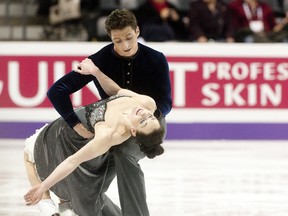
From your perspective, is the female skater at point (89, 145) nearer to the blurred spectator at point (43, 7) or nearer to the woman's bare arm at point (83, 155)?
the woman's bare arm at point (83, 155)

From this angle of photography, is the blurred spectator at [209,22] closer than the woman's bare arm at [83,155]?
No

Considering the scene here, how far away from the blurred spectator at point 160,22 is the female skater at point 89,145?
446 cm

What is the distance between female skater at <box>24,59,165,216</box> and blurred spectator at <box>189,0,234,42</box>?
483cm

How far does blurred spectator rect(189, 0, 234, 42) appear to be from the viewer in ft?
30.0

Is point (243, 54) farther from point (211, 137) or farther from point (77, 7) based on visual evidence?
point (77, 7)

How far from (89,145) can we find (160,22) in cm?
524

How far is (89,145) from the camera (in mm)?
3977

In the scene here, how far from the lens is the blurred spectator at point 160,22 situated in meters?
8.85

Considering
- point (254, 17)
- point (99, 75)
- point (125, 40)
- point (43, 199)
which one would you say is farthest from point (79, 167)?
point (254, 17)

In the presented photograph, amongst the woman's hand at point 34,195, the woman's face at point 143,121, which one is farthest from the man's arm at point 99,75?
the woman's hand at point 34,195

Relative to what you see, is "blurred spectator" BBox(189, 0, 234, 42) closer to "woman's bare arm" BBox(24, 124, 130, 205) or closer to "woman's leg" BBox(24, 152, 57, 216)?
"woman's leg" BBox(24, 152, 57, 216)

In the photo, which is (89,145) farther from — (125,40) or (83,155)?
(125,40)

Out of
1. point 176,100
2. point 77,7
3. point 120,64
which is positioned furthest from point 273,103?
point 120,64

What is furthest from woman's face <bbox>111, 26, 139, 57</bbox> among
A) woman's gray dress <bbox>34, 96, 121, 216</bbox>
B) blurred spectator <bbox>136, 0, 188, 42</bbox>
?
blurred spectator <bbox>136, 0, 188, 42</bbox>
